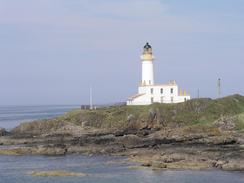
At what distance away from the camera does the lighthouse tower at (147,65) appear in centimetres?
8544

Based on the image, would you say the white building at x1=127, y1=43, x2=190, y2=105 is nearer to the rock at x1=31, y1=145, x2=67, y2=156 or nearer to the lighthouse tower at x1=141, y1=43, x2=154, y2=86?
the lighthouse tower at x1=141, y1=43, x2=154, y2=86

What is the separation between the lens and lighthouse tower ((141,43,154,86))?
85438 mm

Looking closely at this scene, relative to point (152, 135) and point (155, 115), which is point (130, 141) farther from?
point (155, 115)

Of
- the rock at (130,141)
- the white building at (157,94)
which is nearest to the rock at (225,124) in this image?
the rock at (130,141)

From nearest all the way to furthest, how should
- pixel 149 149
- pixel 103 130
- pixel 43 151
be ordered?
pixel 149 149 < pixel 43 151 < pixel 103 130

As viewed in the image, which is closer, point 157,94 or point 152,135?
point 152,135

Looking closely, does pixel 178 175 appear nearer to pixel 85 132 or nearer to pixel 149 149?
pixel 149 149

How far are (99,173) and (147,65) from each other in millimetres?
43128

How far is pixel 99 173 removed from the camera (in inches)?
1748

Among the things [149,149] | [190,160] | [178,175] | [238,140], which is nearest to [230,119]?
[238,140]

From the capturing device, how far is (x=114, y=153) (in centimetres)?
5412

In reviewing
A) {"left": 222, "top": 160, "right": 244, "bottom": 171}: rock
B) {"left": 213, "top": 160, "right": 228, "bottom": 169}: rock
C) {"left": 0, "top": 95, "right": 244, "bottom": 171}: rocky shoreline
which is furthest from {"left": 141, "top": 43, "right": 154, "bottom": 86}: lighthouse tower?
{"left": 222, "top": 160, "right": 244, "bottom": 171}: rock

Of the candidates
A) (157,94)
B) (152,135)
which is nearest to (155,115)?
(152,135)

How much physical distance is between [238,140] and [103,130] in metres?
18.5
